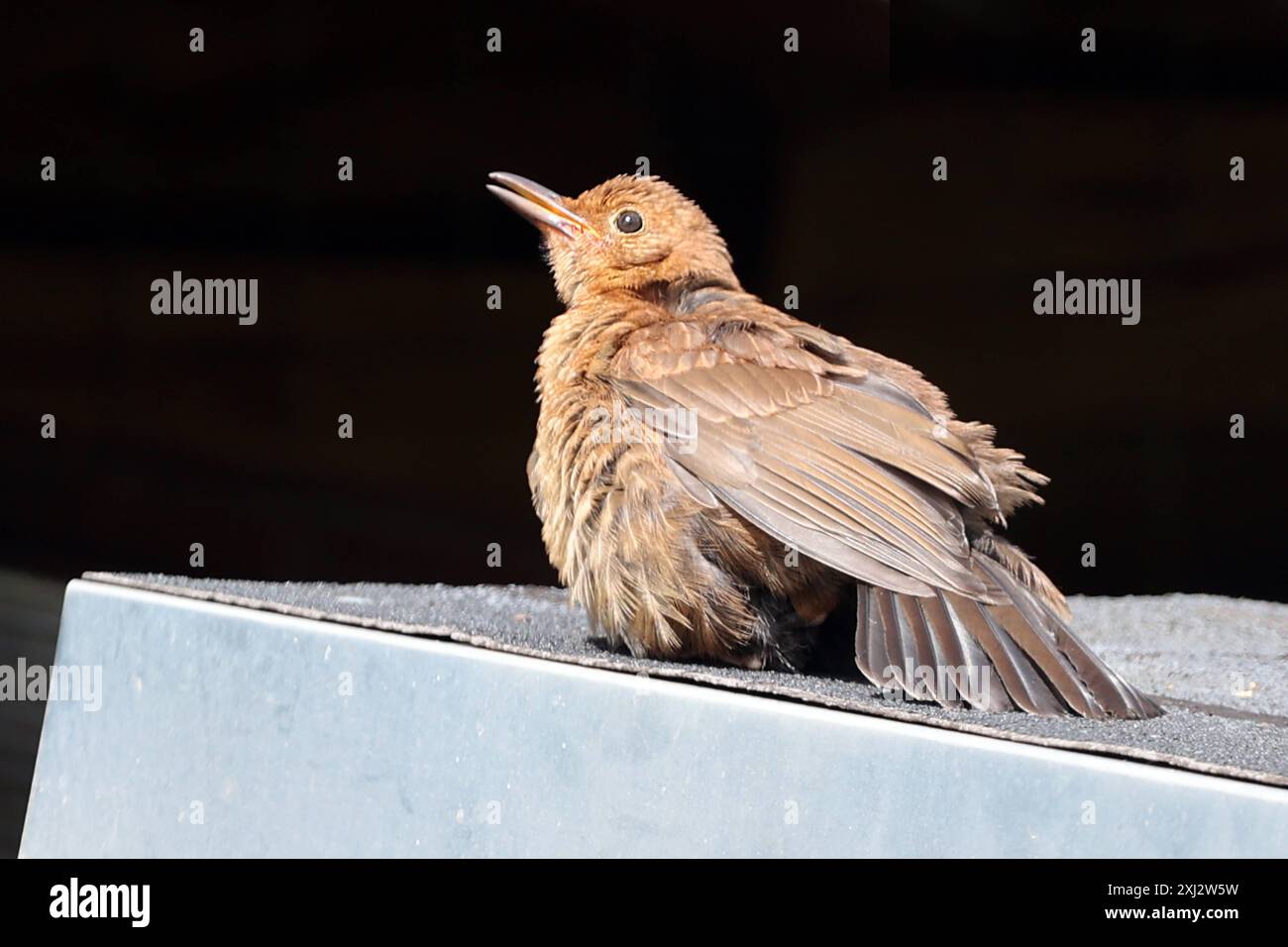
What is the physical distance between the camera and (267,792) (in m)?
3.14

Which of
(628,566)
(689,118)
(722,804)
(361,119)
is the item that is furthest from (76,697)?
(689,118)

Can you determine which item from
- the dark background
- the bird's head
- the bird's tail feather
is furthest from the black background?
the bird's tail feather

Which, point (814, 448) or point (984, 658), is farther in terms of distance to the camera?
point (814, 448)

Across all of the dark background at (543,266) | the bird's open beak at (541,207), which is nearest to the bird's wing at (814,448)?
the bird's open beak at (541,207)

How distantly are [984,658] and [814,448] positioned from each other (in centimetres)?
59

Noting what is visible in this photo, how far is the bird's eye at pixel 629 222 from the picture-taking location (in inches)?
156

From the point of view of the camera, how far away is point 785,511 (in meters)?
3.24

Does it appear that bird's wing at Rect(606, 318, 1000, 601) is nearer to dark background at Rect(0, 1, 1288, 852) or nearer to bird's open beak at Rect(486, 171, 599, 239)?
bird's open beak at Rect(486, 171, 599, 239)

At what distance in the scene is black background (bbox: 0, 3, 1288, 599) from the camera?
5.44 meters

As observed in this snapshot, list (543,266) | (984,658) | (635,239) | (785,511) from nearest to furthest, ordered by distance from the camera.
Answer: (984,658) < (785,511) < (635,239) < (543,266)

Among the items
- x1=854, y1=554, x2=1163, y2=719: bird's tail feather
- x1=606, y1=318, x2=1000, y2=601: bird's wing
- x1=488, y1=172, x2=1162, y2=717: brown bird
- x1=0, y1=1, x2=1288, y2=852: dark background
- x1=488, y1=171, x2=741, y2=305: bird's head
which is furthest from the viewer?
x1=0, y1=1, x2=1288, y2=852: dark background

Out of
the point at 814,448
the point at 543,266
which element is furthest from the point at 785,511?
the point at 543,266

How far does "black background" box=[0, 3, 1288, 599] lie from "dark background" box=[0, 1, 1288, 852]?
12 millimetres

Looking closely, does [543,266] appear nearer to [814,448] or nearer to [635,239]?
[635,239]
